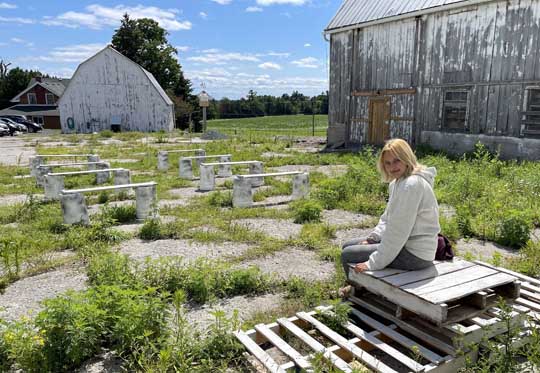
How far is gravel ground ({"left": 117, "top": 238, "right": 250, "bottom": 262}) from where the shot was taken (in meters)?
5.34

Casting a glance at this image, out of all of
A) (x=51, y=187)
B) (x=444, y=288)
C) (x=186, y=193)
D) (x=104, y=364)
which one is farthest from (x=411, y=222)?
(x=51, y=187)

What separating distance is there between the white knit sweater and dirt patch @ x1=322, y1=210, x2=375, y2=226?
3416 millimetres

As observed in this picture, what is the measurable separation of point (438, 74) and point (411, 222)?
13772mm

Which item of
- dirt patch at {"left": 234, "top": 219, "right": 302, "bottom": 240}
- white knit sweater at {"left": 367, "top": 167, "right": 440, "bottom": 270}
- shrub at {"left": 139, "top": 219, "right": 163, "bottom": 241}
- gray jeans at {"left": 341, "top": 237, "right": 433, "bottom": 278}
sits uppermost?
white knit sweater at {"left": 367, "top": 167, "right": 440, "bottom": 270}

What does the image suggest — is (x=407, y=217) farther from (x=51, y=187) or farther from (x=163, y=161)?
(x=163, y=161)

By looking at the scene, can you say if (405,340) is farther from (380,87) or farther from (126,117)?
(126,117)

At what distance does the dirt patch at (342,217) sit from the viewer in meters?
6.87

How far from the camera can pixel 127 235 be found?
6070mm

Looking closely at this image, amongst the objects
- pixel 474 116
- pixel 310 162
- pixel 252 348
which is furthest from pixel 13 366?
pixel 474 116

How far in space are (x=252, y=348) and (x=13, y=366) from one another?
1.72 metres

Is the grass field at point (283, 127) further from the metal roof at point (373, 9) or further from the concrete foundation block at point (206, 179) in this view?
the concrete foundation block at point (206, 179)

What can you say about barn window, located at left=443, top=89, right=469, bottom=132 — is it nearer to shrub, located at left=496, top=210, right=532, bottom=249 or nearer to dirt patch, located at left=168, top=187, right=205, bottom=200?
shrub, located at left=496, top=210, right=532, bottom=249

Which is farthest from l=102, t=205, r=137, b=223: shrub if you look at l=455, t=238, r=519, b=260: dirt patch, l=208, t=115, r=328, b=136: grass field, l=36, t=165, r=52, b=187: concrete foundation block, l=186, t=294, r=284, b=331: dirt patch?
l=208, t=115, r=328, b=136: grass field

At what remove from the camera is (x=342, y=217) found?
7223 millimetres
